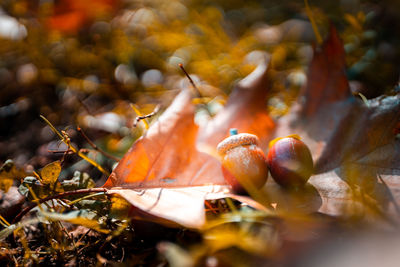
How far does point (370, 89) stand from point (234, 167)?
96cm

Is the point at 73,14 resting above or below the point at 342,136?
above

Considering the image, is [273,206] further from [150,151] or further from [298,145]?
[150,151]

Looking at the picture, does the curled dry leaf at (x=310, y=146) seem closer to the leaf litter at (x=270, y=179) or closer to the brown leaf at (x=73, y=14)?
the leaf litter at (x=270, y=179)

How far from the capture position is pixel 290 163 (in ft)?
3.13

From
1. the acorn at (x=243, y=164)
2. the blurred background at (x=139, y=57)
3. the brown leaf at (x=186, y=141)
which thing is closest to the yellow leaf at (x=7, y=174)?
the brown leaf at (x=186, y=141)

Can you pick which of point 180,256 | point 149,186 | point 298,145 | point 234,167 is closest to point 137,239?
point 149,186

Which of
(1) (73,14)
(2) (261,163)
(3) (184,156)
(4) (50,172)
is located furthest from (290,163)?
(1) (73,14)

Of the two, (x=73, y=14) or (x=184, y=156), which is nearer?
(x=184, y=156)

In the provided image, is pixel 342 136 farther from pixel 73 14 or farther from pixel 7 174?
pixel 73 14

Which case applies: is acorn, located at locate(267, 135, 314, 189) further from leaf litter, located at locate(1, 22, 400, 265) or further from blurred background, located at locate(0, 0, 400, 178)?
blurred background, located at locate(0, 0, 400, 178)

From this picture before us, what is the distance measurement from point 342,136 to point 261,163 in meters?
0.32

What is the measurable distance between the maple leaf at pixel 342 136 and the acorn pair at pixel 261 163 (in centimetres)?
8

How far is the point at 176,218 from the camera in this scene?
73 cm

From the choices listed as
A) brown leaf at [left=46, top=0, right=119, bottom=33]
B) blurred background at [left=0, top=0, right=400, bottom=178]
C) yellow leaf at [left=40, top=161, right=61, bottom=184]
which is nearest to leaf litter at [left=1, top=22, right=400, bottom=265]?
yellow leaf at [left=40, top=161, right=61, bottom=184]
